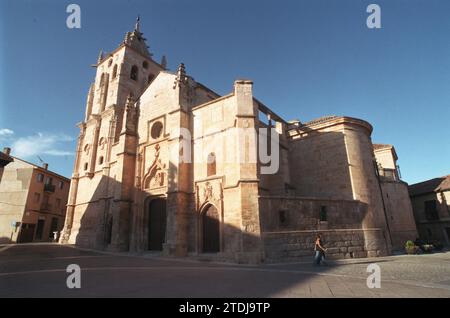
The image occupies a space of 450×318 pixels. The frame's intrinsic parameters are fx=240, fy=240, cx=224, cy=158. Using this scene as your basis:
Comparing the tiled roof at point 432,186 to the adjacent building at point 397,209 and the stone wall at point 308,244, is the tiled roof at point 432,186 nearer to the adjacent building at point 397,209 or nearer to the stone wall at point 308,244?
the adjacent building at point 397,209

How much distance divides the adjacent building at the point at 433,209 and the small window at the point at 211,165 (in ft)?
72.4

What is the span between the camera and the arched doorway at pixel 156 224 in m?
15.1

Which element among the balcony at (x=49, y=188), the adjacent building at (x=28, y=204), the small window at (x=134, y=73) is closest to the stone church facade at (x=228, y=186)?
the small window at (x=134, y=73)

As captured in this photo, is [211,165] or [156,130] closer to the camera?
[211,165]

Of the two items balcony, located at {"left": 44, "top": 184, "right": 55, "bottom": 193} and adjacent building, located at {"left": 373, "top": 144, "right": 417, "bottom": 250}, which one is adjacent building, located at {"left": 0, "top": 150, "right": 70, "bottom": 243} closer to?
balcony, located at {"left": 44, "top": 184, "right": 55, "bottom": 193}

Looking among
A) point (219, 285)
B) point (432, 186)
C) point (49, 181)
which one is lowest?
point (219, 285)

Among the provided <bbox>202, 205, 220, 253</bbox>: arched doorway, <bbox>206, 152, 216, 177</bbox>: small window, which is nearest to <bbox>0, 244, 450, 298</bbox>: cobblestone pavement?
<bbox>202, 205, 220, 253</bbox>: arched doorway

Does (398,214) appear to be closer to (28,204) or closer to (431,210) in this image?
(431,210)

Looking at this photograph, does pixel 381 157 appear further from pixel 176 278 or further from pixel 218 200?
pixel 176 278

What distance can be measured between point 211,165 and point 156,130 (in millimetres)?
6115

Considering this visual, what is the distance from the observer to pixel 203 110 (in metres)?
15.0

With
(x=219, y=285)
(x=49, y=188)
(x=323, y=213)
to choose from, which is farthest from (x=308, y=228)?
(x=49, y=188)

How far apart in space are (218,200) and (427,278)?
8604mm

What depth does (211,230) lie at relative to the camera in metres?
12.9
